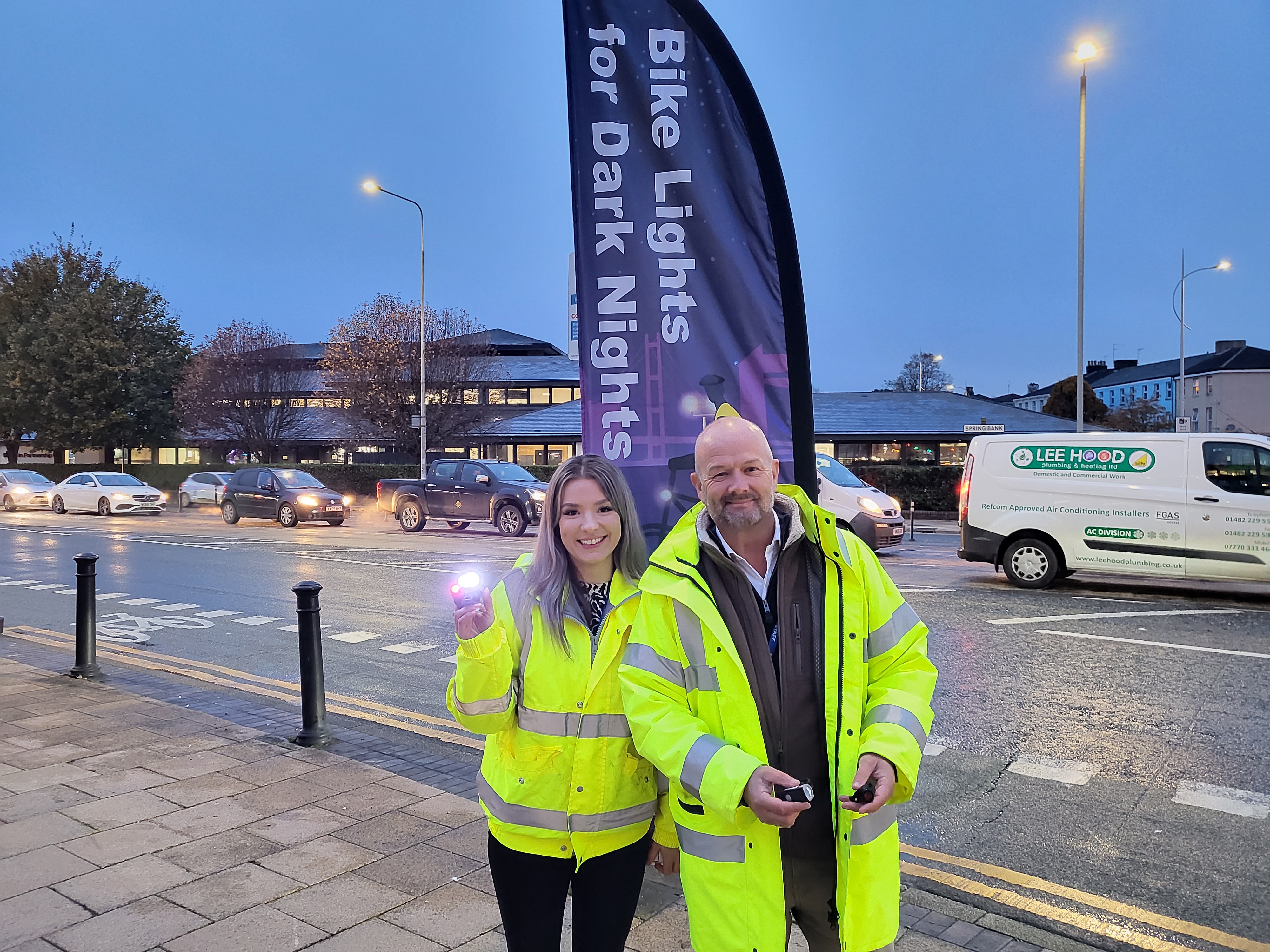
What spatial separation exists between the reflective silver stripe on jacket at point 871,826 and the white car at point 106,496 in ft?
102

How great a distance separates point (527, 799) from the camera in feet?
7.61

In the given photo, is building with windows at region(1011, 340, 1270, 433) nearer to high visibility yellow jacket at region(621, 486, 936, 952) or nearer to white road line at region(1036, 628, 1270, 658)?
white road line at region(1036, 628, 1270, 658)

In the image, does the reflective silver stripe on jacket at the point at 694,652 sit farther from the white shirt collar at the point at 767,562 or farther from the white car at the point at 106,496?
the white car at the point at 106,496

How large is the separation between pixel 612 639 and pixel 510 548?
1501 centimetres

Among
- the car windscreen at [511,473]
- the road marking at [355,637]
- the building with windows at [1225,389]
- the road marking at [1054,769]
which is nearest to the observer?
the road marking at [1054,769]

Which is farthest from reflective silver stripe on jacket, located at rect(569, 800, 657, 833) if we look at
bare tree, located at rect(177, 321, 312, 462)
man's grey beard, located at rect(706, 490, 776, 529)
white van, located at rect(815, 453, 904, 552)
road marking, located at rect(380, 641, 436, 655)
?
bare tree, located at rect(177, 321, 312, 462)

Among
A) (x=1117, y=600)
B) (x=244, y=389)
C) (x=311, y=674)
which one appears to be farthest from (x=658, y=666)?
(x=244, y=389)

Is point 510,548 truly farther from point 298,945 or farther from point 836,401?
point 836,401

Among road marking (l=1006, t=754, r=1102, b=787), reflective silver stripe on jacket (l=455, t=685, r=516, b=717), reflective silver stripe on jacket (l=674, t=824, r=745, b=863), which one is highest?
reflective silver stripe on jacket (l=455, t=685, r=516, b=717)

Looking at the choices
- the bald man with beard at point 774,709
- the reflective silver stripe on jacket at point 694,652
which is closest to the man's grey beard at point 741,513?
the bald man with beard at point 774,709

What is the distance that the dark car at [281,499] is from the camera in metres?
23.8

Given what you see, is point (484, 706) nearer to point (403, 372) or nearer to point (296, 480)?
point (296, 480)

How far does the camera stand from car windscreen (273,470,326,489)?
24.3m

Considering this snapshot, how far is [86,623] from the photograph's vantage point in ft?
23.2
